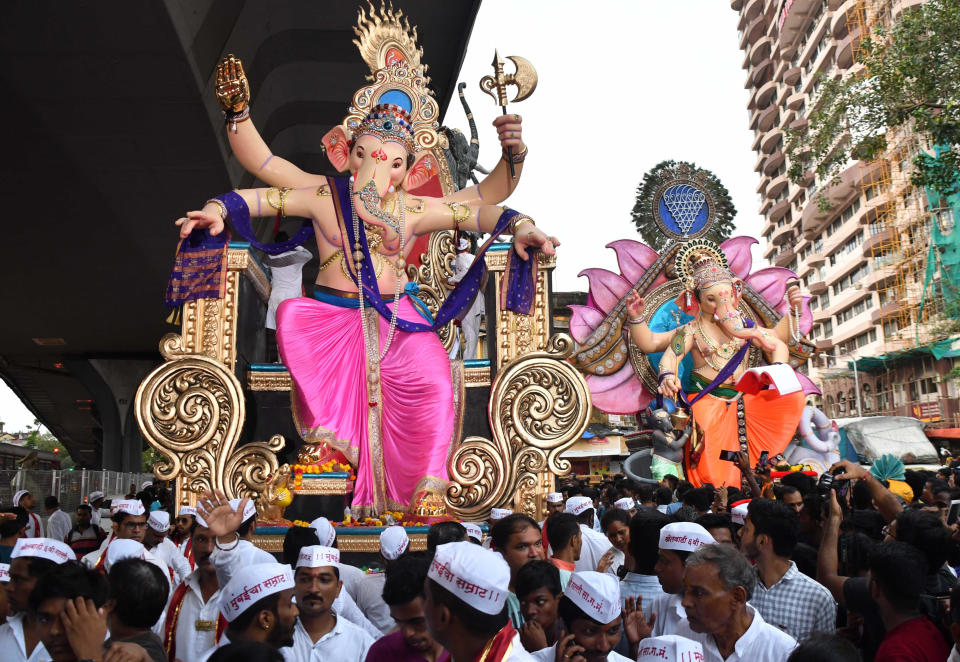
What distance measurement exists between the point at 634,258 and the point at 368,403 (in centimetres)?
904

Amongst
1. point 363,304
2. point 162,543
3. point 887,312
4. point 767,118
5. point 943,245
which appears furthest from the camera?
point 767,118

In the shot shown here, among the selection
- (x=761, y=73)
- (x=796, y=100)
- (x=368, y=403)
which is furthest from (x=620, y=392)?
(x=761, y=73)

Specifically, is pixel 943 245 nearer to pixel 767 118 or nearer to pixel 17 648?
pixel 17 648

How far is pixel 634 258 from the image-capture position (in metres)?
15.2

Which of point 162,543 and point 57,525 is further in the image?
point 57,525

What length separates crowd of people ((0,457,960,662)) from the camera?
252 centimetres

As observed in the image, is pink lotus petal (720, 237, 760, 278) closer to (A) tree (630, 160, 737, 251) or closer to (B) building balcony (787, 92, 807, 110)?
(A) tree (630, 160, 737, 251)

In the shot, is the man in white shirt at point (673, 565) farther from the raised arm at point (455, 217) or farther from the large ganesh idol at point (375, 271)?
the raised arm at point (455, 217)

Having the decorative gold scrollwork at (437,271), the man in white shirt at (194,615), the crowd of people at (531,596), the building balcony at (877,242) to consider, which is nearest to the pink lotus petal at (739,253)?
the decorative gold scrollwork at (437,271)

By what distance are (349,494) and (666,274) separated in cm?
934

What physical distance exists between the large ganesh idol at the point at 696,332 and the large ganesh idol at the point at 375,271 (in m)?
6.32

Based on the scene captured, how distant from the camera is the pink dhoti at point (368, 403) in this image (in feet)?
22.4

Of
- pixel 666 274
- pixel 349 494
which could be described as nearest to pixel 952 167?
pixel 666 274

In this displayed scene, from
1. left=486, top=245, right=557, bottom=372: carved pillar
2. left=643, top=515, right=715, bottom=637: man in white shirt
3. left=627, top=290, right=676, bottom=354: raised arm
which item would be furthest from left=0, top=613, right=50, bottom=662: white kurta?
left=627, top=290, right=676, bottom=354: raised arm
